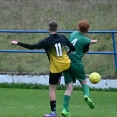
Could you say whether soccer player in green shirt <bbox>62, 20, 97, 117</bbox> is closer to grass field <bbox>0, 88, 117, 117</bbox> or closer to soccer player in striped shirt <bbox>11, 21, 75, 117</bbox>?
soccer player in striped shirt <bbox>11, 21, 75, 117</bbox>

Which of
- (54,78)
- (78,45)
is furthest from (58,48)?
(78,45)

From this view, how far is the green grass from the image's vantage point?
18281mm

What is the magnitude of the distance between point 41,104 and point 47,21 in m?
10.2

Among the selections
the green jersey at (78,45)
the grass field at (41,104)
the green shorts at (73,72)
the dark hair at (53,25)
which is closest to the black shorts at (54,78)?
the green shorts at (73,72)

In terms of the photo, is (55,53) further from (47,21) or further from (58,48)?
(47,21)

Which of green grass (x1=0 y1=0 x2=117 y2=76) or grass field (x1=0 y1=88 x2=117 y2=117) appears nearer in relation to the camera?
grass field (x1=0 y1=88 x2=117 y2=117)

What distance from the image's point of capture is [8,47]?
2003 centimetres

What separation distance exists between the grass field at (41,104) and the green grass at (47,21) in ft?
8.94

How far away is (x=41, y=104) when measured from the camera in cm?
1245

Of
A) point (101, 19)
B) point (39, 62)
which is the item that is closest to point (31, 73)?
point (39, 62)

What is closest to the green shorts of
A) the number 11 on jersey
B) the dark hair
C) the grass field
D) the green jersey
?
the green jersey

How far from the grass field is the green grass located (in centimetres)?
272

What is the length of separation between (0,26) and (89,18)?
370 cm

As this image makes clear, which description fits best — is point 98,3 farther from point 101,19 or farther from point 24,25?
point 24,25
